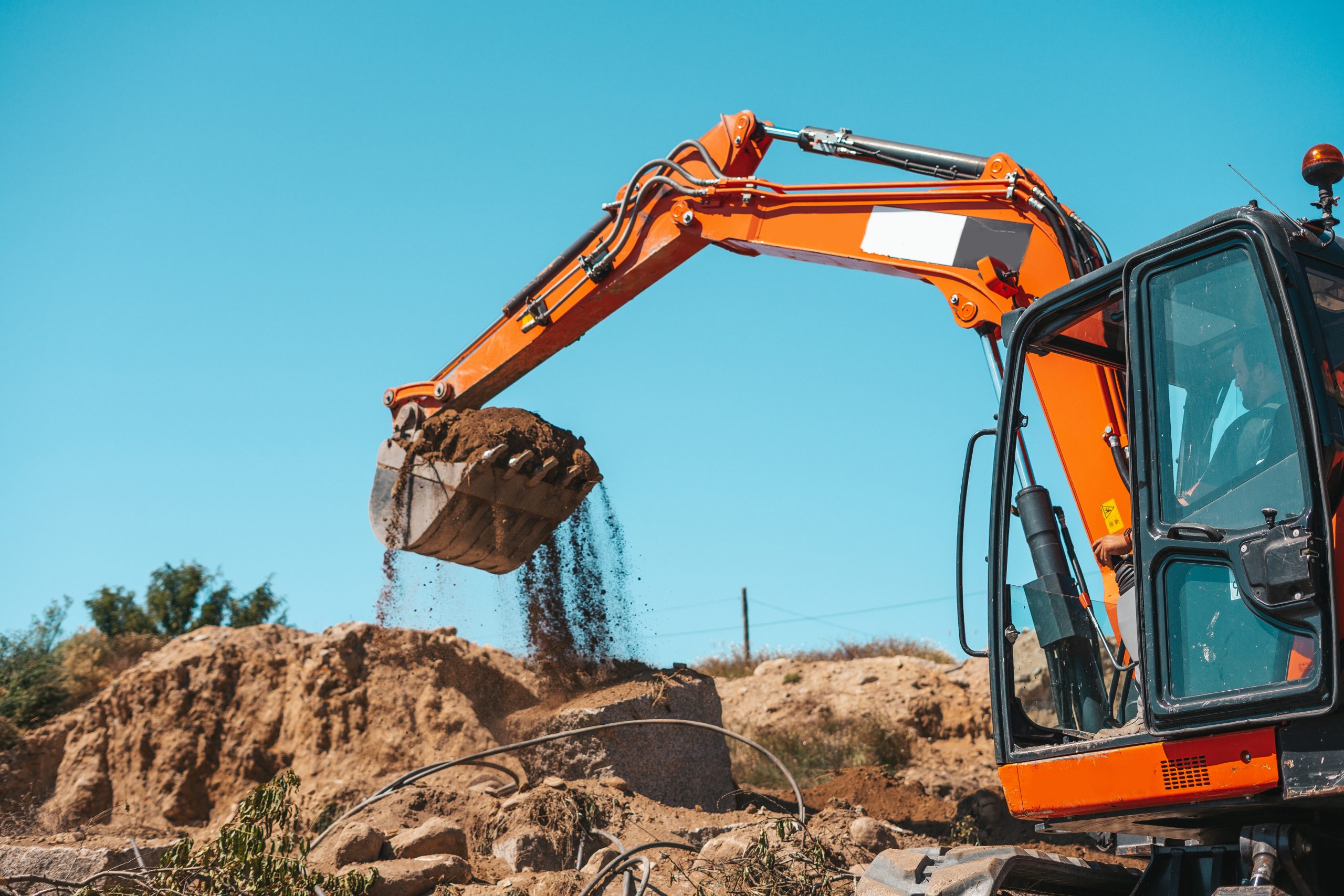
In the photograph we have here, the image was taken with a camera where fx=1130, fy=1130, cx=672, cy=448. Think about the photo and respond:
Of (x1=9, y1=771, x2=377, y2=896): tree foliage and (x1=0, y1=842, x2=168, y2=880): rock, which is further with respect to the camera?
(x1=0, y1=842, x2=168, y2=880): rock

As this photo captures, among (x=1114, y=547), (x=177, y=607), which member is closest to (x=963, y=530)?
(x=1114, y=547)

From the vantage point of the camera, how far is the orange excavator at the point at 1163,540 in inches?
130

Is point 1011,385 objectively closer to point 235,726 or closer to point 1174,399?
point 1174,399

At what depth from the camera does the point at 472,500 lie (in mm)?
8430

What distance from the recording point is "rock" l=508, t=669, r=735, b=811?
28.5 ft

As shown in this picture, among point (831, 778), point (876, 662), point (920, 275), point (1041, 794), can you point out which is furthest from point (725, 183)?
point (876, 662)

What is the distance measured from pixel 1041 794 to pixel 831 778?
7219mm

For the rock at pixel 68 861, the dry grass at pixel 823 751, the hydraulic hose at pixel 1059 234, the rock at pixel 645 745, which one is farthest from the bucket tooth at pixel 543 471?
the dry grass at pixel 823 751

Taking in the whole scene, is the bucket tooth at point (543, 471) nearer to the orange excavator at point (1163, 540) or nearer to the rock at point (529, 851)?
the rock at point (529, 851)

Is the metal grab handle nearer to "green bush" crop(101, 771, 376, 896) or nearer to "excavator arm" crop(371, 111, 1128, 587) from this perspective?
"excavator arm" crop(371, 111, 1128, 587)

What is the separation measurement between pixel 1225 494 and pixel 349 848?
17.4 feet

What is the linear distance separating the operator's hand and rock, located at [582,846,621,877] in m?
3.18

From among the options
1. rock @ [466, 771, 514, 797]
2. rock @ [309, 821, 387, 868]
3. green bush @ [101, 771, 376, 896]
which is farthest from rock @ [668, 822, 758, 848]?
Answer: green bush @ [101, 771, 376, 896]

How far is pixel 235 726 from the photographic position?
447 inches
